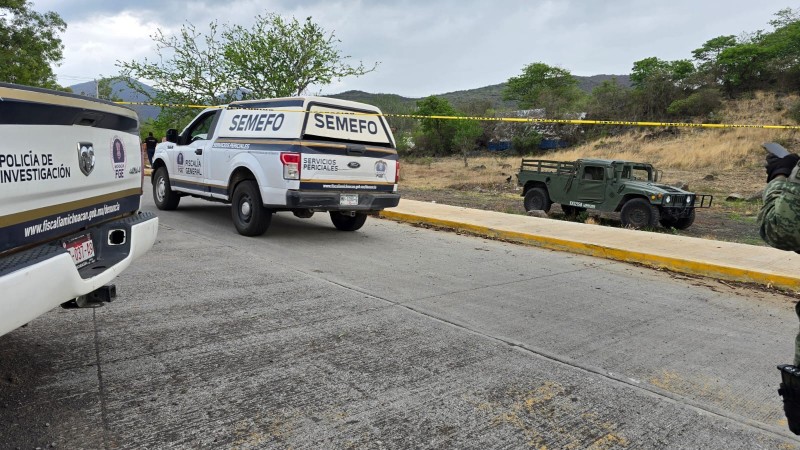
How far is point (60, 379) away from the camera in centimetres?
332

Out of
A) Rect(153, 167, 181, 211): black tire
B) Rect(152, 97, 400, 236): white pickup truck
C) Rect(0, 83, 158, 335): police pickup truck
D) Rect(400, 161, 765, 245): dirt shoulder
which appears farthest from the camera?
Rect(400, 161, 765, 245): dirt shoulder

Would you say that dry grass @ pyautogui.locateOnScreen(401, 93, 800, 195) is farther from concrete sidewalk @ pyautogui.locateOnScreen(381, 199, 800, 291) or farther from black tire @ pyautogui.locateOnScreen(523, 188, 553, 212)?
concrete sidewalk @ pyautogui.locateOnScreen(381, 199, 800, 291)

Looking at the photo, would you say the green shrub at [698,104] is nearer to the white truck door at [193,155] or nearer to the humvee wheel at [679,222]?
the humvee wheel at [679,222]

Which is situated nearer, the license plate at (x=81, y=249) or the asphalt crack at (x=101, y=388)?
the asphalt crack at (x=101, y=388)

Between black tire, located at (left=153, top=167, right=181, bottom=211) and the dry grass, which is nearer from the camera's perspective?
black tire, located at (left=153, top=167, right=181, bottom=211)

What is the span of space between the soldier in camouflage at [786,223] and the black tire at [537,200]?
42.9 ft

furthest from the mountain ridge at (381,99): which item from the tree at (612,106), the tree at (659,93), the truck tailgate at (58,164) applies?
the tree at (659,93)

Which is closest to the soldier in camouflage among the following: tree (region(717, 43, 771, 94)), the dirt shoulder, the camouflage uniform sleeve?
the camouflage uniform sleeve

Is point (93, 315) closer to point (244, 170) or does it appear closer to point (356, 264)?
point (356, 264)

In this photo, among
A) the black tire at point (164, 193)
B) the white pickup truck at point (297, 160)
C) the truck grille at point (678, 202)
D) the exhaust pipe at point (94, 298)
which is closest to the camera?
the exhaust pipe at point (94, 298)

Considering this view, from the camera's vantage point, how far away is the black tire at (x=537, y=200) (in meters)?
15.1

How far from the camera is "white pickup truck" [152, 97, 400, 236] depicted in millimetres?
7770

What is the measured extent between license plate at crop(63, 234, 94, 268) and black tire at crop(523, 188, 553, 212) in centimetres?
1305

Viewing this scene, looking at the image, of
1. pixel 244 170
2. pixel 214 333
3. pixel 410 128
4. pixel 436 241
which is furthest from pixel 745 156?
pixel 410 128
